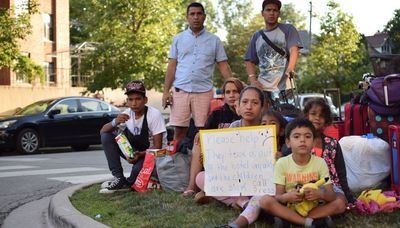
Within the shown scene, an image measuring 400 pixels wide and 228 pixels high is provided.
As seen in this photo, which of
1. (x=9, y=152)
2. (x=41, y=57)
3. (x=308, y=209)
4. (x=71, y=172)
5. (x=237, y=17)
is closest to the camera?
(x=308, y=209)

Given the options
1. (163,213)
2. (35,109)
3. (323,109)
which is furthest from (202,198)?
(35,109)

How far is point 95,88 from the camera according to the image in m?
25.3

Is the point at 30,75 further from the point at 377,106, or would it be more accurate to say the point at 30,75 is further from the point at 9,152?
the point at 377,106

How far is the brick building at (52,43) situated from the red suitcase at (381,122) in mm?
26685

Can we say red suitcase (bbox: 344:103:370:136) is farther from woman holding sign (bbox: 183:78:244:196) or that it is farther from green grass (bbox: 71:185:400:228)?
green grass (bbox: 71:185:400:228)

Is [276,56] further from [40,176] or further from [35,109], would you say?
[35,109]

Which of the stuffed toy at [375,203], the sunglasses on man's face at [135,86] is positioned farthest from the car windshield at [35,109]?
the stuffed toy at [375,203]

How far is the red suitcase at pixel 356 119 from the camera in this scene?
21.1 feet

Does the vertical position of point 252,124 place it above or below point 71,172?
above

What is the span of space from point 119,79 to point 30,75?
4.36 m

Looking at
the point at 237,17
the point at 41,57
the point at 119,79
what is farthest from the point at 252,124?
the point at 237,17

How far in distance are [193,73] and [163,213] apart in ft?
7.65

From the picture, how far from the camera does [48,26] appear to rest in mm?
32750

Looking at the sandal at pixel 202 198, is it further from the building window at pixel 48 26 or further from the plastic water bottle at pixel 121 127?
the building window at pixel 48 26
